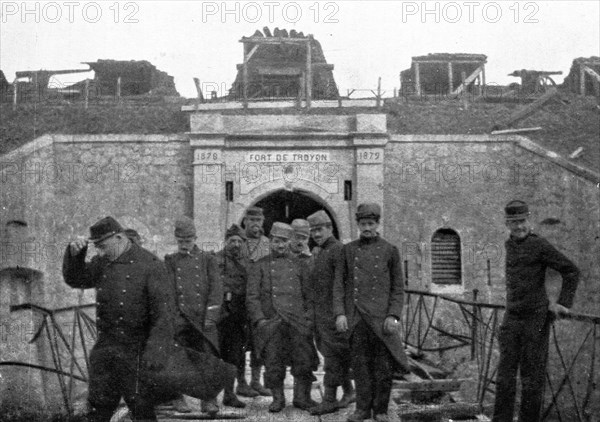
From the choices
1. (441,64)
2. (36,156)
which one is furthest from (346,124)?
(441,64)

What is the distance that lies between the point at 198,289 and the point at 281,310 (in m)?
0.81

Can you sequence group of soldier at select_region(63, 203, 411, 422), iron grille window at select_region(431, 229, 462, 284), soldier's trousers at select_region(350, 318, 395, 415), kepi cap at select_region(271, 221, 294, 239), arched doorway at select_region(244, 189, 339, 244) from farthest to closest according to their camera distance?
arched doorway at select_region(244, 189, 339, 244) < iron grille window at select_region(431, 229, 462, 284) < kepi cap at select_region(271, 221, 294, 239) < soldier's trousers at select_region(350, 318, 395, 415) < group of soldier at select_region(63, 203, 411, 422)

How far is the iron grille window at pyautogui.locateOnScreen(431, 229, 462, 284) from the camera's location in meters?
17.6

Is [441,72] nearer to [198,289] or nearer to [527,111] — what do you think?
[527,111]

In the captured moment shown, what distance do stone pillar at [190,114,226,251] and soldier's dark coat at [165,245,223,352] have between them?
920 centimetres

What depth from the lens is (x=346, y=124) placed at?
57.9 ft

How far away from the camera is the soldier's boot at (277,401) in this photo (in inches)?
298

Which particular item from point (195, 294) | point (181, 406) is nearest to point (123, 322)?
point (195, 294)

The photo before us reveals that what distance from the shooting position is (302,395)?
7680 mm

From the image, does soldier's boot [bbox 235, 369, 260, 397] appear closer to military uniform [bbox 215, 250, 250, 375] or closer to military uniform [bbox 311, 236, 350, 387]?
military uniform [bbox 215, 250, 250, 375]

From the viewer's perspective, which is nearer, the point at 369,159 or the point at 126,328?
the point at 126,328

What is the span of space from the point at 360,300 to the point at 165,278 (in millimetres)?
1875

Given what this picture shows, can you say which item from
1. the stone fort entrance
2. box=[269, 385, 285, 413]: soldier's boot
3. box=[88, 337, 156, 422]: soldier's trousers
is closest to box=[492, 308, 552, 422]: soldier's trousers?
box=[269, 385, 285, 413]: soldier's boot

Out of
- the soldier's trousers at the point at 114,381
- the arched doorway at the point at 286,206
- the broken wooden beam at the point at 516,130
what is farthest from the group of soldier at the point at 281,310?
the broken wooden beam at the point at 516,130
